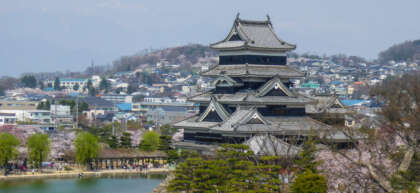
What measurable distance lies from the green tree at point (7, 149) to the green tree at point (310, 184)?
32.2m

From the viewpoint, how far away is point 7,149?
57.6m

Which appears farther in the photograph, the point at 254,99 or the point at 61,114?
the point at 61,114

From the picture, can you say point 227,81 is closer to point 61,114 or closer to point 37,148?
point 37,148


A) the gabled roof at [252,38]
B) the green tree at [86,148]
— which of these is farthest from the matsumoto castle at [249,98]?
the green tree at [86,148]

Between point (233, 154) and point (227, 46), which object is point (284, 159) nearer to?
point (233, 154)

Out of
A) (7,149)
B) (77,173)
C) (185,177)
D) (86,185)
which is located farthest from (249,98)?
(7,149)

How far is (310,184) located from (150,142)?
39.5m

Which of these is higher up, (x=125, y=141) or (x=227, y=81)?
(x=227, y=81)

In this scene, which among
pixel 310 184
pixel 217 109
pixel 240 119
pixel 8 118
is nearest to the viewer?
pixel 310 184

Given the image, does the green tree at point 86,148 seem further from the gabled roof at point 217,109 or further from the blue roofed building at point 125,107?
the blue roofed building at point 125,107

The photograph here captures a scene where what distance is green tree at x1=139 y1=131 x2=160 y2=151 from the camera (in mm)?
Answer: 67125

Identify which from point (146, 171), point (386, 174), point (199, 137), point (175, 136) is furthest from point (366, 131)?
point (175, 136)

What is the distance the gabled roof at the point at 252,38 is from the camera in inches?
1719

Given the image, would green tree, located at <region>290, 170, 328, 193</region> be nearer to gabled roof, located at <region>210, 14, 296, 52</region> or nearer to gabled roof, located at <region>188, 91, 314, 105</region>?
gabled roof, located at <region>188, 91, 314, 105</region>
